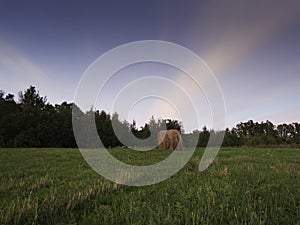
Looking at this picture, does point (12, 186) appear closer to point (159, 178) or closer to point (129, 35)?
point (159, 178)

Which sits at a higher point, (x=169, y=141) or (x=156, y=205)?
(x=169, y=141)

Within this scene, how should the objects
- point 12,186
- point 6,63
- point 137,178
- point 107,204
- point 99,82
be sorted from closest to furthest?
point 107,204 → point 12,186 → point 137,178 → point 99,82 → point 6,63

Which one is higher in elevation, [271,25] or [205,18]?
[205,18]

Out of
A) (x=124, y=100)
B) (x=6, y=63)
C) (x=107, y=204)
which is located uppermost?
(x=6, y=63)

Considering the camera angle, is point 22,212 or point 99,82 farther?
point 99,82

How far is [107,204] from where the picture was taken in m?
4.86

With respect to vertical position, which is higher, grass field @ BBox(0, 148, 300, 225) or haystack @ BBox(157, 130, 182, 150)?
haystack @ BBox(157, 130, 182, 150)

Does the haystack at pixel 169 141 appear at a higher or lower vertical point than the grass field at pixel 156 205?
higher

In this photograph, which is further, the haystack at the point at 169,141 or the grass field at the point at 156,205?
the haystack at the point at 169,141

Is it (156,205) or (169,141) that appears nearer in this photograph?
(156,205)

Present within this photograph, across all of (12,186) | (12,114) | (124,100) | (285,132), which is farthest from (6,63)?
(285,132)

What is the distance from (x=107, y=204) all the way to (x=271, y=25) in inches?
638

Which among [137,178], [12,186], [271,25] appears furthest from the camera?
[271,25]

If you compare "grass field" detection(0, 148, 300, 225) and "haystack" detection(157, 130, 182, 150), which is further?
"haystack" detection(157, 130, 182, 150)
